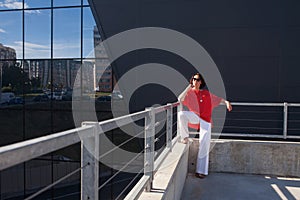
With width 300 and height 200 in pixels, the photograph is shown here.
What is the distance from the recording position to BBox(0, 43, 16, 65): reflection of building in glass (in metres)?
10.8

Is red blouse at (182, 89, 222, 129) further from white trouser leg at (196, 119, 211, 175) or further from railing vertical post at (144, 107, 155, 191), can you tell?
railing vertical post at (144, 107, 155, 191)

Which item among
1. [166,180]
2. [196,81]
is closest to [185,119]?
[196,81]

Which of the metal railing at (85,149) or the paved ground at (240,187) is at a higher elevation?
the metal railing at (85,149)

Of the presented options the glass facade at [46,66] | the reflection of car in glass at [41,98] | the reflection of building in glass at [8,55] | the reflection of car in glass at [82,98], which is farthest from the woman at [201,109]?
the reflection of building in glass at [8,55]

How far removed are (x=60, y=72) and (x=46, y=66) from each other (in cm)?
64

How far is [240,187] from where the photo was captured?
4875 mm

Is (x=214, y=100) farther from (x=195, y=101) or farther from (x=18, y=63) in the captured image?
(x=18, y=63)

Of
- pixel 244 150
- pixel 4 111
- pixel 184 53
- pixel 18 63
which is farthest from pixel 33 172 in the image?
pixel 244 150

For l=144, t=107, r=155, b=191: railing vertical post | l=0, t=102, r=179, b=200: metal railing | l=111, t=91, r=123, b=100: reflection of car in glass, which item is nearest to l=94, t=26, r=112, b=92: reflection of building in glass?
l=111, t=91, r=123, b=100: reflection of car in glass

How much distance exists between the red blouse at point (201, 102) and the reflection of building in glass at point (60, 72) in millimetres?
5491

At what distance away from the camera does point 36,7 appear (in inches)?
395

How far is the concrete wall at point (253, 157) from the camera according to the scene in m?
5.64

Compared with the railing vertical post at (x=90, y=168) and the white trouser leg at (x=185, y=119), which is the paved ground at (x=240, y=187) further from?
the railing vertical post at (x=90, y=168)

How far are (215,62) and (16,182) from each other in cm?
1195
